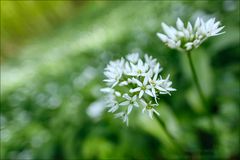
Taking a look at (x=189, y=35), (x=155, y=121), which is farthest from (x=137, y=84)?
(x=155, y=121)

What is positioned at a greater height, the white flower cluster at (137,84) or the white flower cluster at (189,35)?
the white flower cluster at (189,35)

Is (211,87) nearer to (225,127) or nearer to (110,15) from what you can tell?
(225,127)

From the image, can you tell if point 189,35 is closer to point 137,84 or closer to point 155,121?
point 137,84

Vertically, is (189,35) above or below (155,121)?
above

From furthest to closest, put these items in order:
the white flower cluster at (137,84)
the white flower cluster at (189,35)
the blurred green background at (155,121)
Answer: the blurred green background at (155,121), the white flower cluster at (189,35), the white flower cluster at (137,84)

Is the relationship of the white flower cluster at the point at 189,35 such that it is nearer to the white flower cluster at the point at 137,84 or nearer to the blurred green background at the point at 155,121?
the white flower cluster at the point at 137,84

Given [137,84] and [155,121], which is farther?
[155,121]

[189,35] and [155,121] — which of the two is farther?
[155,121]

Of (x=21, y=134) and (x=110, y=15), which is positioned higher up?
(x=110, y=15)

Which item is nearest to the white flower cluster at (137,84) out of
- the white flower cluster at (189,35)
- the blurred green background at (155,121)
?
the white flower cluster at (189,35)

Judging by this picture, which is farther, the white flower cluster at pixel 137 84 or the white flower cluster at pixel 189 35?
the white flower cluster at pixel 189 35

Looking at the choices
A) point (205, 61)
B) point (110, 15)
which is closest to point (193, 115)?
point (205, 61)
